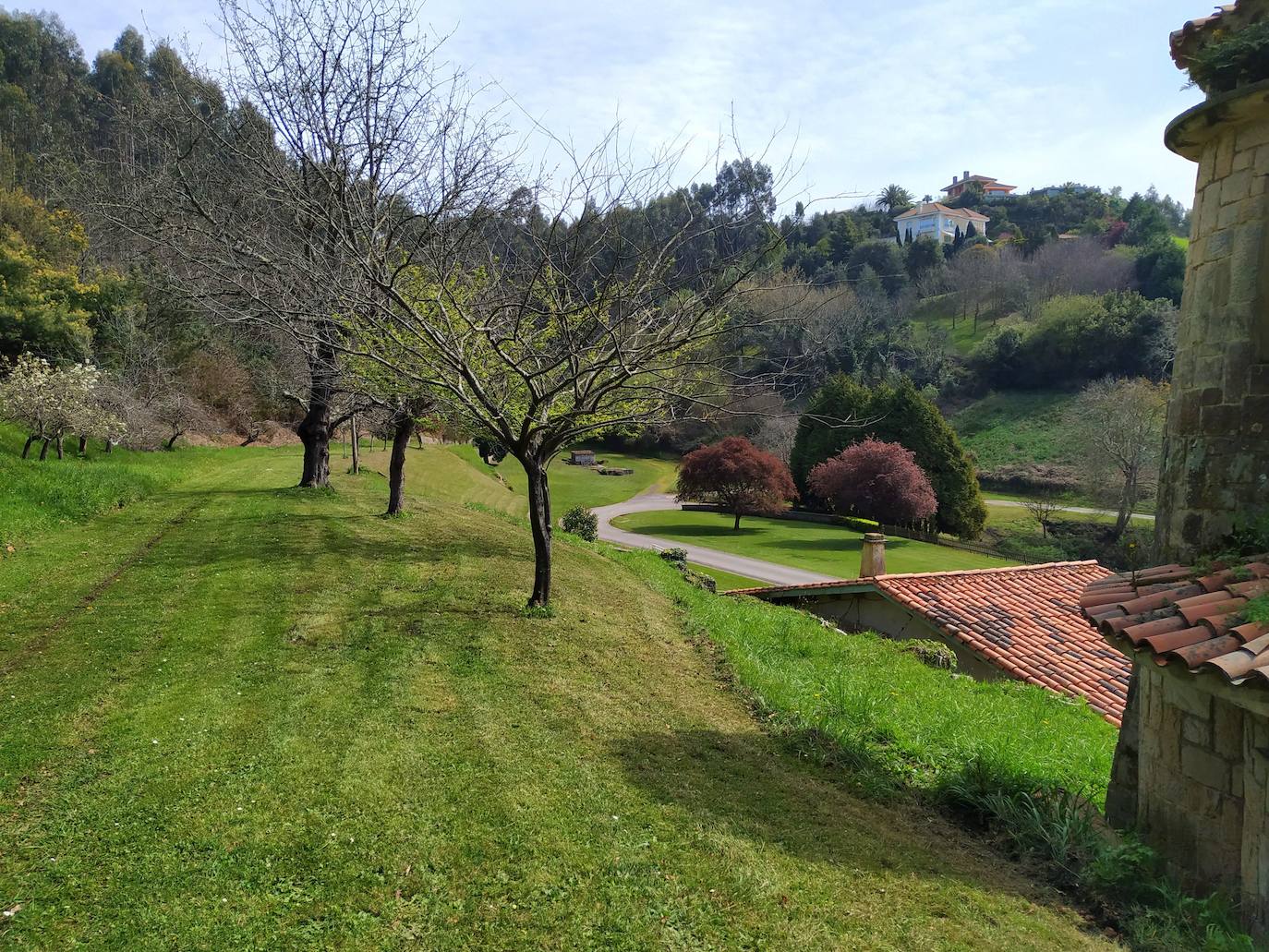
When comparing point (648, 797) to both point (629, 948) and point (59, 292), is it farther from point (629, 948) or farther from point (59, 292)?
point (59, 292)

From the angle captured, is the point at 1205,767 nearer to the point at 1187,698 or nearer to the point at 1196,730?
the point at 1196,730

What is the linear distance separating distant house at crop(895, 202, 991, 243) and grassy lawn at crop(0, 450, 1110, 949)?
94684 mm

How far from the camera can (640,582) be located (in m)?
14.1

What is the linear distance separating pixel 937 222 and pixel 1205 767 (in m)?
100

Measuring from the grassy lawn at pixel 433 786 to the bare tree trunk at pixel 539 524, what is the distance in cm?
38

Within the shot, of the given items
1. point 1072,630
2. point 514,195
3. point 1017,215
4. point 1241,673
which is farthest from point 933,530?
point 1017,215

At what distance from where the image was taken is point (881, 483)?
119 feet

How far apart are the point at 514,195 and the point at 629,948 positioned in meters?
7.31

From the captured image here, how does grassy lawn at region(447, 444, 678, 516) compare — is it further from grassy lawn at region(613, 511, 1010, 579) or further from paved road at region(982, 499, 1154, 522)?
paved road at region(982, 499, 1154, 522)

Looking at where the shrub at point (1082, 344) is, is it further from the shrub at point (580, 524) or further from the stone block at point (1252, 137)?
the stone block at point (1252, 137)

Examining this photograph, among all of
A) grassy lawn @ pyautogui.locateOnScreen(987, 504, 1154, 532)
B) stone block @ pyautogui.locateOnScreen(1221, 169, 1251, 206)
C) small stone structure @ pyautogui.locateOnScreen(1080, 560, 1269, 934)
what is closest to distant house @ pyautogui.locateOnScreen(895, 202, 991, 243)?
grassy lawn @ pyautogui.locateOnScreen(987, 504, 1154, 532)

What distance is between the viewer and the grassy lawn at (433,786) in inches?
145

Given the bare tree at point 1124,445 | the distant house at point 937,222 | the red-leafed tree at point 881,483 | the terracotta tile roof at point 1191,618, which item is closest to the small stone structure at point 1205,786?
the terracotta tile roof at point 1191,618

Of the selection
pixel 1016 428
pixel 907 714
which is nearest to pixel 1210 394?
pixel 907 714
